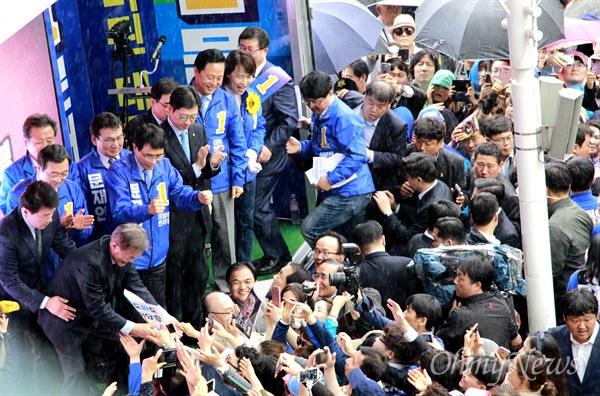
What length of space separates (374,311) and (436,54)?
572 centimetres

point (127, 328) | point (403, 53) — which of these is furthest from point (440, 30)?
point (127, 328)

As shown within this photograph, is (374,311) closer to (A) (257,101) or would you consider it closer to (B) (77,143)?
(A) (257,101)

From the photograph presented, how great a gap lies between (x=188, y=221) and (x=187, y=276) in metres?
0.48


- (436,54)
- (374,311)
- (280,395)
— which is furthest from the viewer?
(436,54)

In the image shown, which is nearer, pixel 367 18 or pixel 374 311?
pixel 374 311

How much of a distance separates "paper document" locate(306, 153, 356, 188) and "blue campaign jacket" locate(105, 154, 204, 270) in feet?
3.80

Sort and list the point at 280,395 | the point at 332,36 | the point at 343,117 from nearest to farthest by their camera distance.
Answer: the point at 280,395
the point at 343,117
the point at 332,36

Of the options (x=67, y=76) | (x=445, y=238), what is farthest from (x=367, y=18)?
(x=445, y=238)

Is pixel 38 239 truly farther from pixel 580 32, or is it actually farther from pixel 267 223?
pixel 580 32

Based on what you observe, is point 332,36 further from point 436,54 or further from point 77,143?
point 77,143

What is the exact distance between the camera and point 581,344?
6.16 meters

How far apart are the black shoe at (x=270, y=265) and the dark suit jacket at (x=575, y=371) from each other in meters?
3.63

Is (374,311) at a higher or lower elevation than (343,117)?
lower

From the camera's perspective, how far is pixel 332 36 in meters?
10.4
